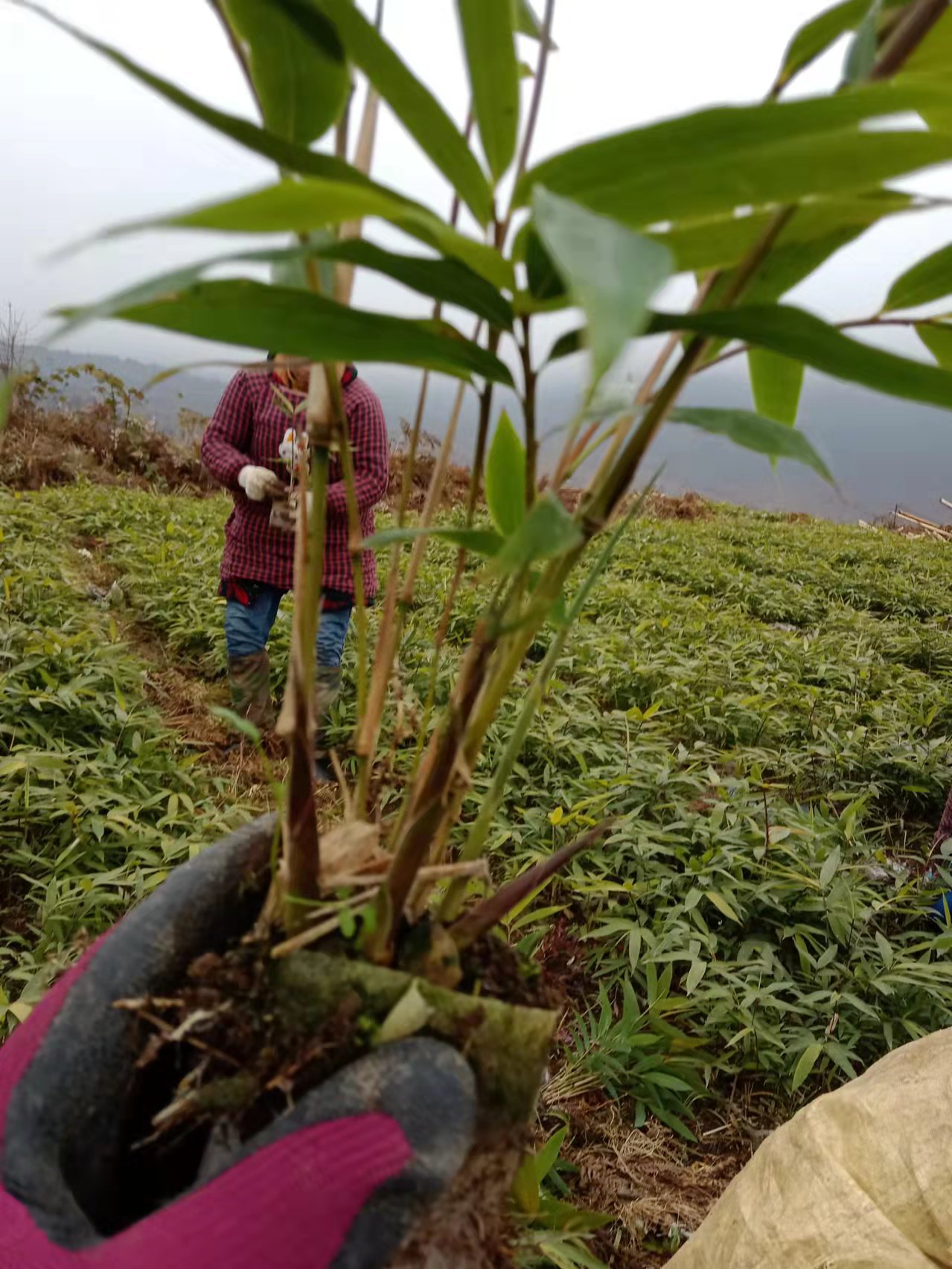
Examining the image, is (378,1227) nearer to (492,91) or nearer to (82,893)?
(492,91)

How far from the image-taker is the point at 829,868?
4.64 feet

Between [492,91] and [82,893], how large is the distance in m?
1.30

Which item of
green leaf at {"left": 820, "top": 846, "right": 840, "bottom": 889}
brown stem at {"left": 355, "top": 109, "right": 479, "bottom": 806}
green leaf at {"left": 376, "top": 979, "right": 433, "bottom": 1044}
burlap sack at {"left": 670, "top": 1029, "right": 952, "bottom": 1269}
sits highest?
brown stem at {"left": 355, "top": 109, "right": 479, "bottom": 806}

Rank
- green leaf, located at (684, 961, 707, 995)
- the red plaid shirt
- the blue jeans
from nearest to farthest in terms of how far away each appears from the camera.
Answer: green leaf, located at (684, 961, 707, 995) < the red plaid shirt < the blue jeans

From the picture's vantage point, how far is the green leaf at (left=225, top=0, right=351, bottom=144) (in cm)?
29

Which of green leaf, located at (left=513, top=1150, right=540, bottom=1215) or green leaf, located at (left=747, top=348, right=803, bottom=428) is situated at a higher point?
green leaf, located at (left=747, top=348, right=803, bottom=428)

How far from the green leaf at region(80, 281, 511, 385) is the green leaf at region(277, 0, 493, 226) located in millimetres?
49

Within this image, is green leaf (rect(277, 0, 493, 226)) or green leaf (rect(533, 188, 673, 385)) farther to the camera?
green leaf (rect(277, 0, 493, 226))

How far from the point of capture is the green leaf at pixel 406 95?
27cm

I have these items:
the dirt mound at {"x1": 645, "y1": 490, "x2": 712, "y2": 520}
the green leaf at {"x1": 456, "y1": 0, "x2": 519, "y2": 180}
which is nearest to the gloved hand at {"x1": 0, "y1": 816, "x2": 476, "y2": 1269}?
the green leaf at {"x1": 456, "y1": 0, "x2": 519, "y2": 180}

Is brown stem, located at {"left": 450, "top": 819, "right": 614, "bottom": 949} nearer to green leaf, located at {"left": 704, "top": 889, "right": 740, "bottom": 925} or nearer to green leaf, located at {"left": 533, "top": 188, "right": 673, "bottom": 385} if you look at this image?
green leaf, located at {"left": 533, "top": 188, "right": 673, "bottom": 385}

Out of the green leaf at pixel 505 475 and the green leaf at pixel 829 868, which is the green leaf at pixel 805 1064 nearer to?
the green leaf at pixel 829 868

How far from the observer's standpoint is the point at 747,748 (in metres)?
2.08

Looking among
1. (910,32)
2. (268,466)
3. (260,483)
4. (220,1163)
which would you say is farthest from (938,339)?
(268,466)
